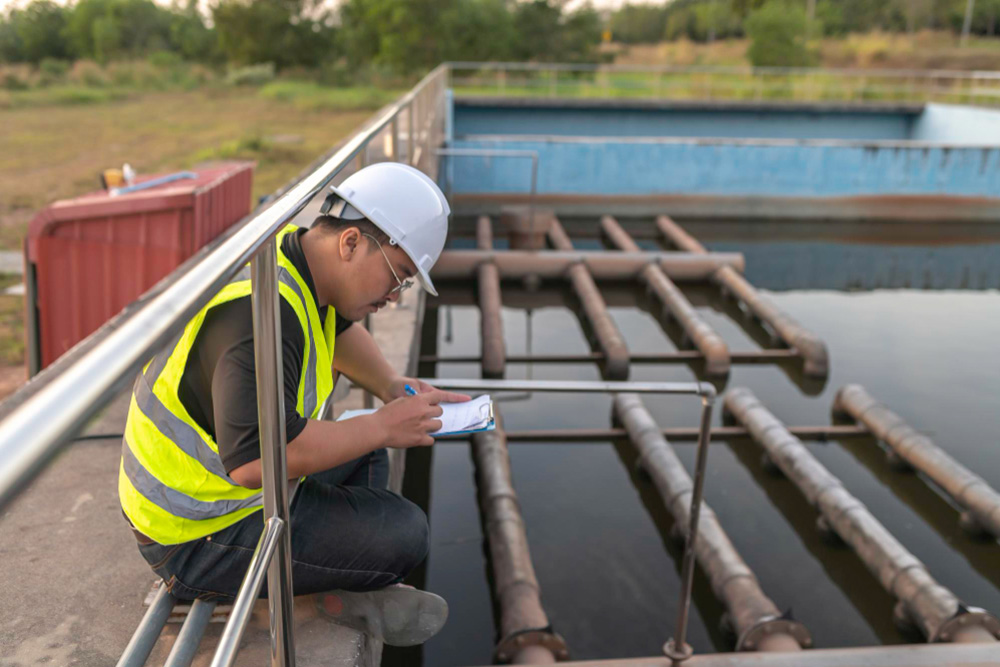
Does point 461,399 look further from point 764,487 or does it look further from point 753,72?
A: point 753,72

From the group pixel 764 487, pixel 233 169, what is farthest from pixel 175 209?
pixel 764 487

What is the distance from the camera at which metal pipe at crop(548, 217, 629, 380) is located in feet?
25.0

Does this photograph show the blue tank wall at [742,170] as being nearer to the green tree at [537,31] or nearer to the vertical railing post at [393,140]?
the vertical railing post at [393,140]

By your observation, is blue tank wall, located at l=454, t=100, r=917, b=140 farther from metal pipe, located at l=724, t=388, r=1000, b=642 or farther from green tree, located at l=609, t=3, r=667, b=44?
green tree, located at l=609, t=3, r=667, b=44

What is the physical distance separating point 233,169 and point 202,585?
5406mm

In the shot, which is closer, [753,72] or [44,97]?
[753,72]

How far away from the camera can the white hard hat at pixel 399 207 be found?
1923 millimetres

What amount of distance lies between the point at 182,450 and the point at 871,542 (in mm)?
4278

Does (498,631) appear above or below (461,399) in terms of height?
below

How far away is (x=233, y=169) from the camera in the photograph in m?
6.78

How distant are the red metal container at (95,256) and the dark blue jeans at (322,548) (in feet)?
12.0

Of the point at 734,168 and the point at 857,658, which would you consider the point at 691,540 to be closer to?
the point at 857,658

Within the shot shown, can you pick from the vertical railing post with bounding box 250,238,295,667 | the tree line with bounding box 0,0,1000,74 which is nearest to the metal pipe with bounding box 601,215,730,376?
the vertical railing post with bounding box 250,238,295,667

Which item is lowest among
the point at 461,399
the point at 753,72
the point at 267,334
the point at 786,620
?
the point at 786,620
